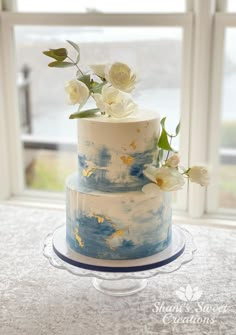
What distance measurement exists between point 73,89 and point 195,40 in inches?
22.0

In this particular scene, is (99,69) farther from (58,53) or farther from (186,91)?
(186,91)

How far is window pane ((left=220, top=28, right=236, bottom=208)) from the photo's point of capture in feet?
5.02

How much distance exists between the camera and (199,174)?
1.13 m

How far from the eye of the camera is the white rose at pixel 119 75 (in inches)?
41.7

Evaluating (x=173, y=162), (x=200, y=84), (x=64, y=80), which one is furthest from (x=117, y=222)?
(x=64, y=80)

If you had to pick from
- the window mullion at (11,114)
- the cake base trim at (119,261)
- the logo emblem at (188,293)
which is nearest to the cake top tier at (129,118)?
the cake base trim at (119,261)

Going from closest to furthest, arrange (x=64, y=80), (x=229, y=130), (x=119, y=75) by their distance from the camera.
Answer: (x=119, y=75), (x=229, y=130), (x=64, y=80)

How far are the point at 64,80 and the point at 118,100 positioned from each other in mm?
685

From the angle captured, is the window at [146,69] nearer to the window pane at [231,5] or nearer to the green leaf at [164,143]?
the window pane at [231,5]

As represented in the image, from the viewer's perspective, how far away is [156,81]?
162cm

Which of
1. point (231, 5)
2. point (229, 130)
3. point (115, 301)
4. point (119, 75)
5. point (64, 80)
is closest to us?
point (119, 75)

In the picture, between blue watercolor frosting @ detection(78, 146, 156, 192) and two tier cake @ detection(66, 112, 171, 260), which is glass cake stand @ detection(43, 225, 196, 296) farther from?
blue watercolor frosting @ detection(78, 146, 156, 192)

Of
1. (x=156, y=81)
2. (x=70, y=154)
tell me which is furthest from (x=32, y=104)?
(x=156, y=81)

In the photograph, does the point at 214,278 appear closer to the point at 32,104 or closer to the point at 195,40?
the point at 195,40
